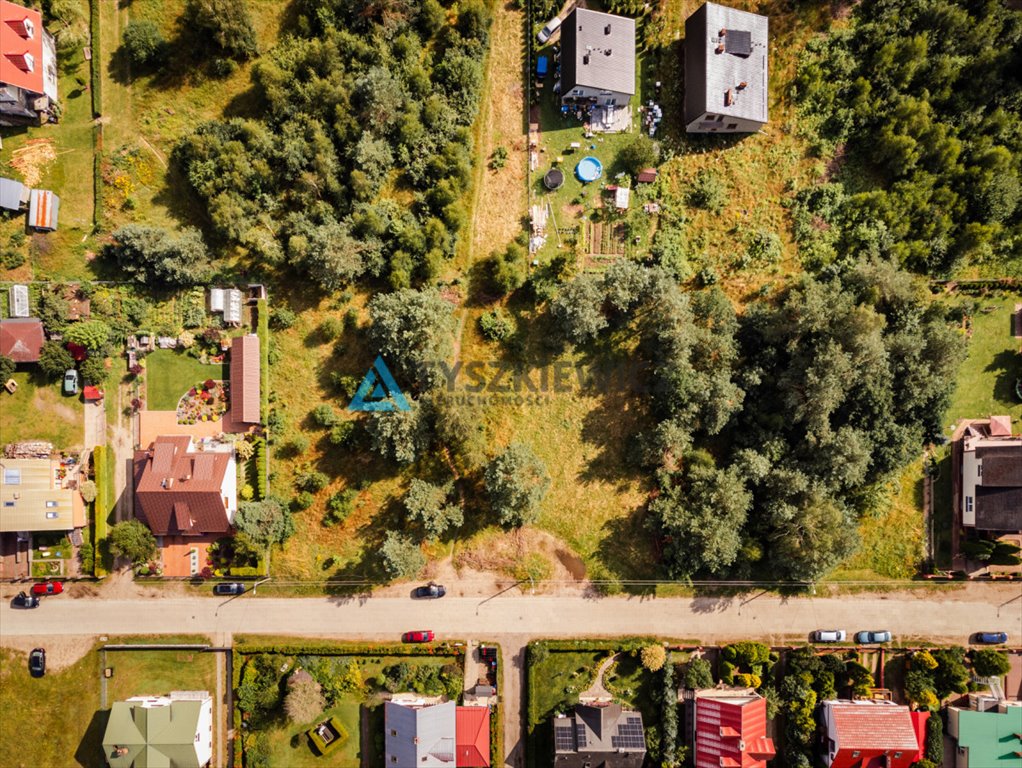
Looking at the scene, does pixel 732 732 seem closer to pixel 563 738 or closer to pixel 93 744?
pixel 563 738

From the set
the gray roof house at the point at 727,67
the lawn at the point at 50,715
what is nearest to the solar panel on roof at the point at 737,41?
the gray roof house at the point at 727,67

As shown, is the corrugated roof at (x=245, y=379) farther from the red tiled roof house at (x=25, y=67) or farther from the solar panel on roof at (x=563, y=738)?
the solar panel on roof at (x=563, y=738)

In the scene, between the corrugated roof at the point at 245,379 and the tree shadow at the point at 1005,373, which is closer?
the corrugated roof at the point at 245,379

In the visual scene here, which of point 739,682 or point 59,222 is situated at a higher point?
point 59,222

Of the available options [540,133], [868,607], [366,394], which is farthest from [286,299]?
[868,607]

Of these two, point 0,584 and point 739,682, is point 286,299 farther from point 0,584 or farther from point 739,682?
point 739,682
